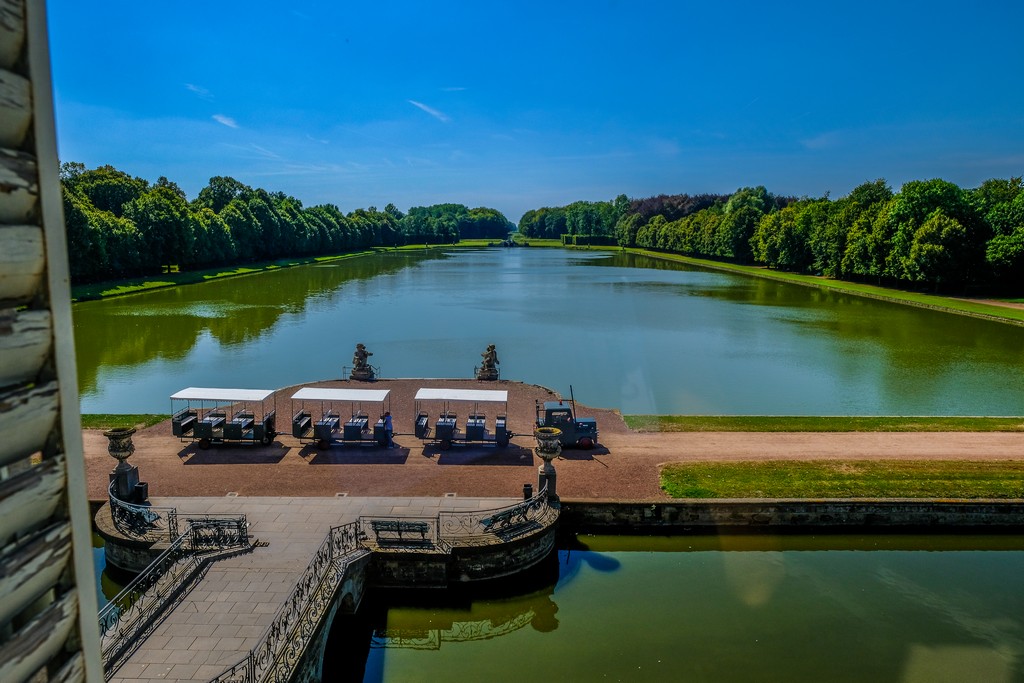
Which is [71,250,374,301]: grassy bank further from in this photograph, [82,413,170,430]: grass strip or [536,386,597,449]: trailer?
[536,386,597,449]: trailer

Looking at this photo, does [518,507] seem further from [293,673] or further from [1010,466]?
[1010,466]

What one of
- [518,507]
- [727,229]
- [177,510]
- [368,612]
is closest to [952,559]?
[518,507]

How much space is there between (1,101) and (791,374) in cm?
3762

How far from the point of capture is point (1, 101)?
2.23 metres

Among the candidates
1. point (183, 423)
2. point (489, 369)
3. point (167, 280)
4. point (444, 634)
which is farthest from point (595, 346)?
point (167, 280)

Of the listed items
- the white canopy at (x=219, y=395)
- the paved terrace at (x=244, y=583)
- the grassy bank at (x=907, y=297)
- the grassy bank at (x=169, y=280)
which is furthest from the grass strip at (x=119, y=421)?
the grassy bank at (x=907, y=297)

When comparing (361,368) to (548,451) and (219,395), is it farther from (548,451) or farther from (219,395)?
(548,451)

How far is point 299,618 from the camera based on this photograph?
1172 centimetres

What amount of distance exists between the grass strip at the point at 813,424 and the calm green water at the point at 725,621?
7.07 meters

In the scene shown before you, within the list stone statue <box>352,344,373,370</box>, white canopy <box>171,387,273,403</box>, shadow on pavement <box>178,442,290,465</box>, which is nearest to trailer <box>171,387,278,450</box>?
white canopy <box>171,387,273,403</box>

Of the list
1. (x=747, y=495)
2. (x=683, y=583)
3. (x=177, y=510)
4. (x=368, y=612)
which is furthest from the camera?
(x=747, y=495)

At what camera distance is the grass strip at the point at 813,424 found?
24.4 m

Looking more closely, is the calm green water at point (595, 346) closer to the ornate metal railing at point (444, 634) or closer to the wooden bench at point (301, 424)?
the wooden bench at point (301, 424)

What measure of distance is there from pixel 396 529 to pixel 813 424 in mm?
16539
